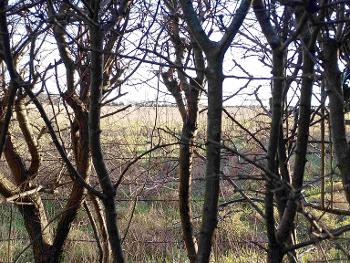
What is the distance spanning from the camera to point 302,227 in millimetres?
4609

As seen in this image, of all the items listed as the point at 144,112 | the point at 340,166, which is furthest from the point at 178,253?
the point at 340,166

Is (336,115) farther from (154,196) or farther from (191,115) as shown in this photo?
(154,196)

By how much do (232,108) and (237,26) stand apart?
1759 millimetres

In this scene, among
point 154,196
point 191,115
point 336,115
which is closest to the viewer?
point 336,115

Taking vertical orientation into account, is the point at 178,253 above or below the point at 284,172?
below

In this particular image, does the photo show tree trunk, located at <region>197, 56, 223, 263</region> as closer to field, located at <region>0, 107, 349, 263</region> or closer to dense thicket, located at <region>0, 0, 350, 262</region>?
dense thicket, located at <region>0, 0, 350, 262</region>

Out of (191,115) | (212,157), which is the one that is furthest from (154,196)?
(212,157)

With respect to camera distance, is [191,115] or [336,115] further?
[191,115]

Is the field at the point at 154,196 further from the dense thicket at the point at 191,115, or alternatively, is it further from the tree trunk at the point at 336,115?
the tree trunk at the point at 336,115

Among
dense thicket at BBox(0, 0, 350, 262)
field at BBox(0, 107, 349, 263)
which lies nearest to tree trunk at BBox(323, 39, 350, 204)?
dense thicket at BBox(0, 0, 350, 262)

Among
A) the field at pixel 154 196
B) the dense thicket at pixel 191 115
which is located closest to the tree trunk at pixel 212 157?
the dense thicket at pixel 191 115

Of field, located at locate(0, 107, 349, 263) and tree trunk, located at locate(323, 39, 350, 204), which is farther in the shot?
field, located at locate(0, 107, 349, 263)

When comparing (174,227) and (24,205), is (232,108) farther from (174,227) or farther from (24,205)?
(174,227)

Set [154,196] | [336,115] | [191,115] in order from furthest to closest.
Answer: [154,196]
[191,115]
[336,115]
